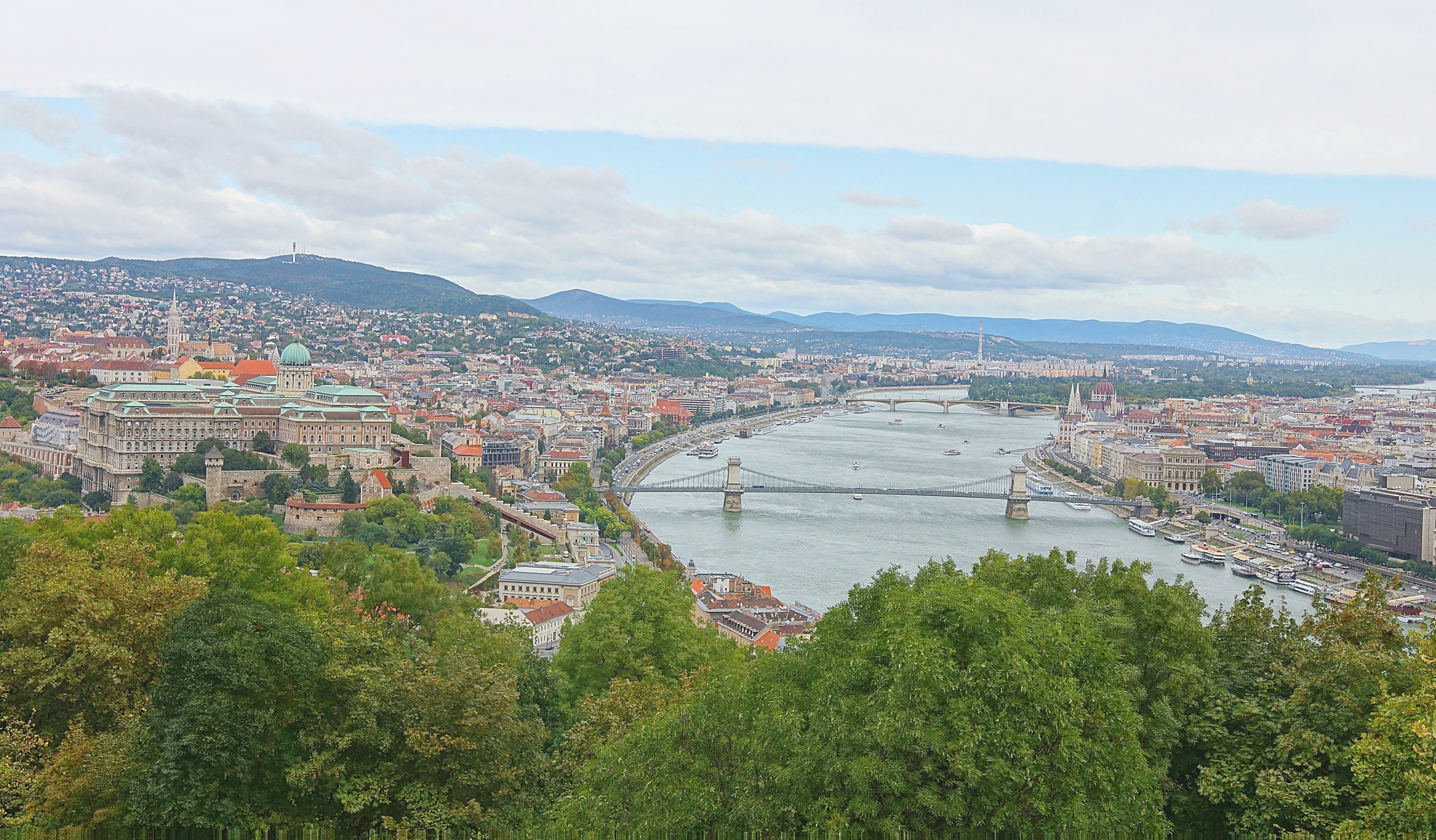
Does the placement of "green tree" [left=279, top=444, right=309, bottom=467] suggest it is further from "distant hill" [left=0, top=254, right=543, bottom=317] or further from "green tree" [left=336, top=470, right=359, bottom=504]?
"distant hill" [left=0, top=254, right=543, bottom=317]

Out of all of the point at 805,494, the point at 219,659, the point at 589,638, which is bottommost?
the point at 805,494

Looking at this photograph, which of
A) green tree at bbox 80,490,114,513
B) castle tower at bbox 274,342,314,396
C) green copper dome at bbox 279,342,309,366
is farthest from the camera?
green copper dome at bbox 279,342,309,366

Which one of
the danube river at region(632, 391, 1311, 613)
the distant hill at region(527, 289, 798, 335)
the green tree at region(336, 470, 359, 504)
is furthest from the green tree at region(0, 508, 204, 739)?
the distant hill at region(527, 289, 798, 335)

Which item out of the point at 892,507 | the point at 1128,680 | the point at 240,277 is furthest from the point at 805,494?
the point at 240,277

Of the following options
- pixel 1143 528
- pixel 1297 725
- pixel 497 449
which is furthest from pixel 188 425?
pixel 1297 725

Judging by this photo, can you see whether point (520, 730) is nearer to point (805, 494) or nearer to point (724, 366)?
point (805, 494)

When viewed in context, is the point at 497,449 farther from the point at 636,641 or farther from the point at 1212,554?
the point at 636,641
